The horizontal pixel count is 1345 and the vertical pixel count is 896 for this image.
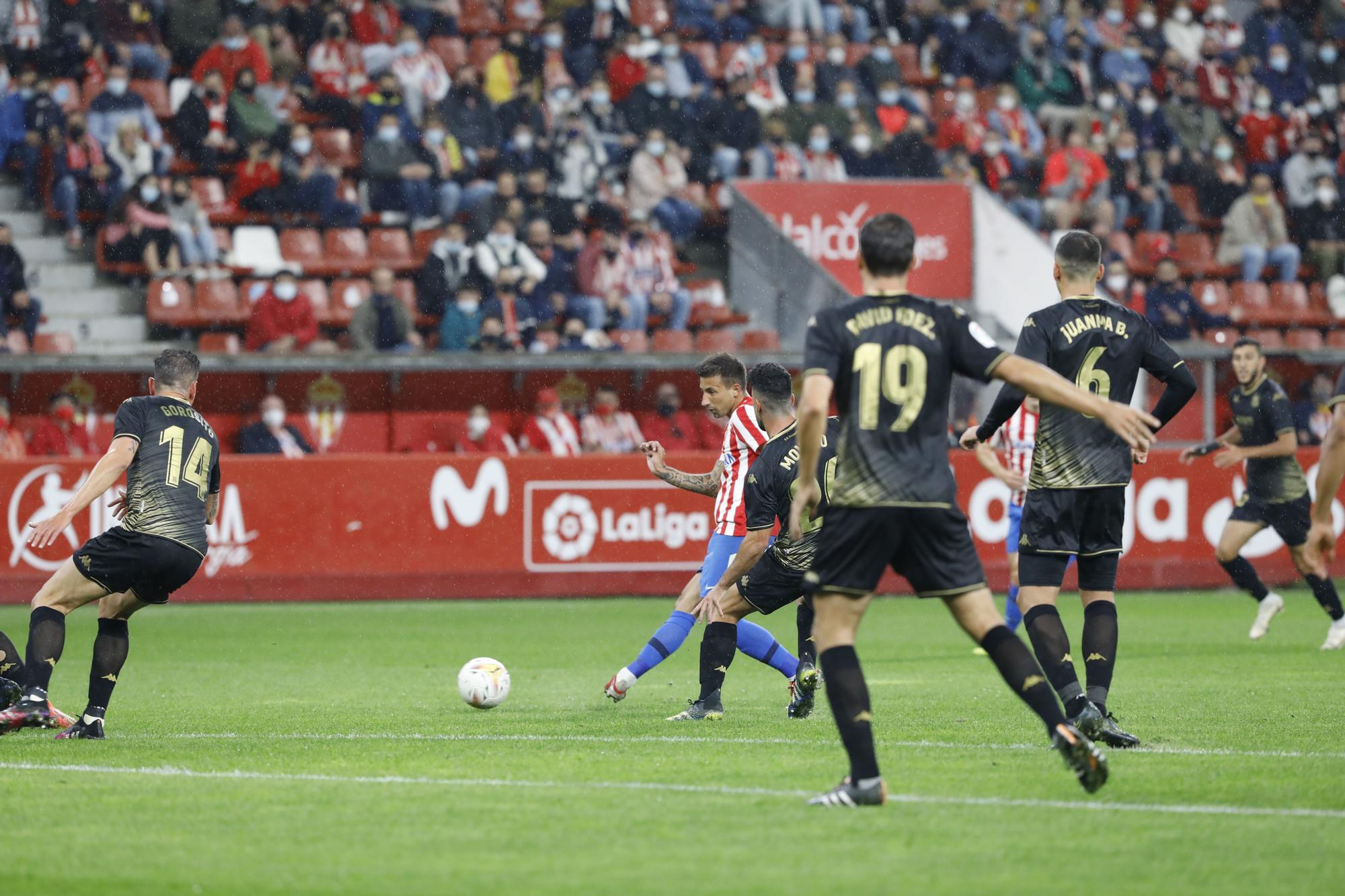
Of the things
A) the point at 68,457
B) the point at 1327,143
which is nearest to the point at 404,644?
the point at 68,457

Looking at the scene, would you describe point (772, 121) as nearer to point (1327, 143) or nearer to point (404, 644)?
point (1327, 143)

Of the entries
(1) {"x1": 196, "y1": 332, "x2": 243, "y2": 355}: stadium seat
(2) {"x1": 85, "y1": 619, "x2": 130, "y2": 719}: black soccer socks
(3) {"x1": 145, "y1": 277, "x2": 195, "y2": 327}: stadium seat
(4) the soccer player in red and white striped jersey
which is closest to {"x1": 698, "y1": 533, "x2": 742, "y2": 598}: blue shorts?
(2) {"x1": 85, "y1": 619, "x2": 130, "y2": 719}: black soccer socks

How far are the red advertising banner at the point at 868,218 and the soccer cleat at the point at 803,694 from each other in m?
14.2

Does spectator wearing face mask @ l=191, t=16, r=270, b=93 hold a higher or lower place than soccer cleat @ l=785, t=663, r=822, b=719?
higher

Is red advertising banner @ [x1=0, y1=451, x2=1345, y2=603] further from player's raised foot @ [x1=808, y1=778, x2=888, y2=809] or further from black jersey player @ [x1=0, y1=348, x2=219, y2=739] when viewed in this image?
player's raised foot @ [x1=808, y1=778, x2=888, y2=809]

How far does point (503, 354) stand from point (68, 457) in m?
5.06

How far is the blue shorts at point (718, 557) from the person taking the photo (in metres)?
10.2

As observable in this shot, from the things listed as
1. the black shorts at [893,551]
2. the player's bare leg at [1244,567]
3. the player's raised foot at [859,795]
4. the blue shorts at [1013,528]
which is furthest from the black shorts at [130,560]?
the player's bare leg at [1244,567]

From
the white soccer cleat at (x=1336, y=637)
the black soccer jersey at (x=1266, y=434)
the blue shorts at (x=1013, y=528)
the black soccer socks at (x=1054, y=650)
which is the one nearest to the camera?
the black soccer socks at (x=1054, y=650)

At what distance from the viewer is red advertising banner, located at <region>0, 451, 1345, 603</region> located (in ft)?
61.1

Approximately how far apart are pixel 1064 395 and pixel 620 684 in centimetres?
424

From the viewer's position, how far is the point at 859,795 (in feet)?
21.4

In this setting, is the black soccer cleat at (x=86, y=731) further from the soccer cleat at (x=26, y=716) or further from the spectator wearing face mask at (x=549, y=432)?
the spectator wearing face mask at (x=549, y=432)

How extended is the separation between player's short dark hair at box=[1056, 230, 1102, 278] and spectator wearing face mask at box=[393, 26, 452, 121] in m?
16.7
